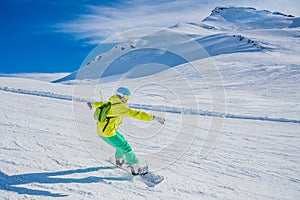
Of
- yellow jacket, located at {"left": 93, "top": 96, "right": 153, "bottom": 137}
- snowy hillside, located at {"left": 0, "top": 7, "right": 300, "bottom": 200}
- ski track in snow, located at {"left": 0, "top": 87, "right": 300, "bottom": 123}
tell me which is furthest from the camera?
ski track in snow, located at {"left": 0, "top": 87, "right": 300, "bottom": 123}

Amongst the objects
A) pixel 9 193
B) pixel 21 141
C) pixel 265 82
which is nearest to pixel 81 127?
pixel 21 141

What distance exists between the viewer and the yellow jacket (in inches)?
155

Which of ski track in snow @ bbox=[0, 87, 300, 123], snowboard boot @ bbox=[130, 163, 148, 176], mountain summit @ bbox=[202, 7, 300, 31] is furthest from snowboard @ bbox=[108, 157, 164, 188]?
mountain summit @ bbox=[202, 7, 300, 31]

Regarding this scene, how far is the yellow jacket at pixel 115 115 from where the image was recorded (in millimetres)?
3932

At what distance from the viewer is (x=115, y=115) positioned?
13.1 ft

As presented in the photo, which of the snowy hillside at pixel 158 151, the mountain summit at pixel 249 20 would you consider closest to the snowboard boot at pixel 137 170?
the snowy hillside at pixel 158 151

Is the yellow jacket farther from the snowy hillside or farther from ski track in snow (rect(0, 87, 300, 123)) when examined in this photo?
ski track in snow (rect(0, 87, 300, 123))

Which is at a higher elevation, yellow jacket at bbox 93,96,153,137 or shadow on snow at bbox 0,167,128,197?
yellow jacket at bbox 93,96,153,137

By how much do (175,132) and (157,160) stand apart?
88.9 inches

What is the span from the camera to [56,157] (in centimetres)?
461

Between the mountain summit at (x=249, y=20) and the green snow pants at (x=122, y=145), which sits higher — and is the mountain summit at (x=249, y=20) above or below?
above

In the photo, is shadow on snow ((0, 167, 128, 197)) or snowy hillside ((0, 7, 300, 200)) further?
snowy hillside ((0, 7, 300, 200))

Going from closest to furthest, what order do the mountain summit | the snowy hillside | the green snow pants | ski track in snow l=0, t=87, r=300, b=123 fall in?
the snowy hillside < the green snow pants < ski track in snow l=0, t=87, r=300, b=123 < the mountain summit

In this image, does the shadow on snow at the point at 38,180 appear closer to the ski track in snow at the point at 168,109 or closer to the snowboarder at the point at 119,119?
the snowboarder at the point at 119,119
